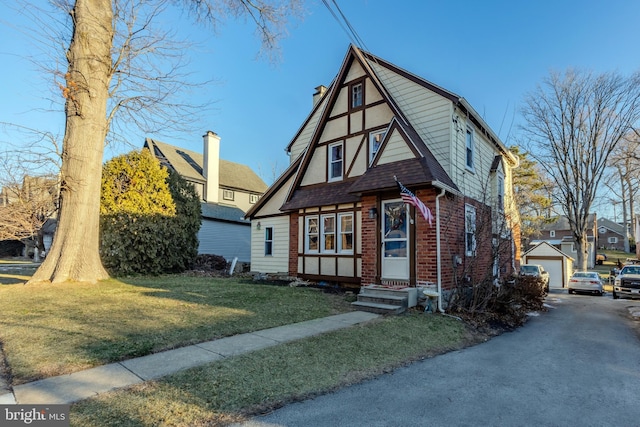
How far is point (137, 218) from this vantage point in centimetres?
1411

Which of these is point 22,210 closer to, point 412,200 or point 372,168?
point 372,168

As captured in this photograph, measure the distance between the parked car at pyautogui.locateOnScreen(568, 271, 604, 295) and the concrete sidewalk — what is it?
21.1m

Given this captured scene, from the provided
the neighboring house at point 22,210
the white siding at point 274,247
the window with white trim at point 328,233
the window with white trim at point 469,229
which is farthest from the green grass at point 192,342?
the neighboring house at point 22,210

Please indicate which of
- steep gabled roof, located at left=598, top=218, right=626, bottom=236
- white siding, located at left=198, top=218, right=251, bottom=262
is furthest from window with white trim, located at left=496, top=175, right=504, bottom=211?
steep gabled roof, located at left=598, top=218, right=626, bottom=236

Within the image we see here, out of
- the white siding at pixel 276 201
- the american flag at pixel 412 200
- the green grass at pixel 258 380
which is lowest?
the green grass at pixel 258 380

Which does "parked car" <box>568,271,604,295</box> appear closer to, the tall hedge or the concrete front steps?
the concrete front steps

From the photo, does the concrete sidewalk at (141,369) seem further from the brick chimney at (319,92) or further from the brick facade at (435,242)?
the brick chimney at (319,92)

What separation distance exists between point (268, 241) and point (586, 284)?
18.9 metres

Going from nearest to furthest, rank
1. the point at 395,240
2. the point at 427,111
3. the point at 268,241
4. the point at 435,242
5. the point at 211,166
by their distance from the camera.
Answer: the point at 435,242
the point at 395,240
the point at 427,111
the point at 268,241
the point at 211,166

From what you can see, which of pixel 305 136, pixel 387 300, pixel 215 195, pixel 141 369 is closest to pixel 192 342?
pixel 141 369

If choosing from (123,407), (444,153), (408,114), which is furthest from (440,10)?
(123,407)

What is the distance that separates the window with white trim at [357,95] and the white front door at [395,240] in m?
4.71

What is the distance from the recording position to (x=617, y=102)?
2225cm

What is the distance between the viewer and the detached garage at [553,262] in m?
28.9
